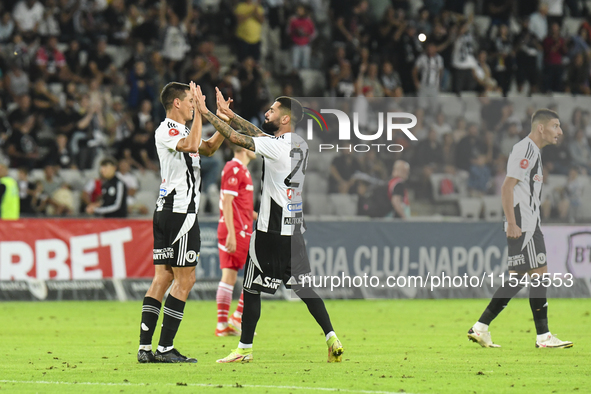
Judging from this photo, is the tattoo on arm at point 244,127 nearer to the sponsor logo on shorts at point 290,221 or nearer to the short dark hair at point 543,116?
the sponsor logo on shorts at point 290,221

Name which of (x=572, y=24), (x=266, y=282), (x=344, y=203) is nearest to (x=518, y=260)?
(x=266, y=282)

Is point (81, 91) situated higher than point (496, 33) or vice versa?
point (496, 33)

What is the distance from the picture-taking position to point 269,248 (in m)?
7.82

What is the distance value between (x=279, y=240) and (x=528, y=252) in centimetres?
293

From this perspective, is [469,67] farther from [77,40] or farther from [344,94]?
[77,40]

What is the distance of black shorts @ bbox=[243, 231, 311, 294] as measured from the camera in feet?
25.6

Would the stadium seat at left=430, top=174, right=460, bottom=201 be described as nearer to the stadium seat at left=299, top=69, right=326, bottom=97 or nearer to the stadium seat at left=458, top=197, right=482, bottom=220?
the stadium seat at left=458, top=197, right=482, bottom=220

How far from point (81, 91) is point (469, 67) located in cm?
953

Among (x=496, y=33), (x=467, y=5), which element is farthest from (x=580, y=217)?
(x=467, y=5)

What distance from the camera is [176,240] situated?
784cm

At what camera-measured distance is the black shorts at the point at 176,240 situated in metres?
7.84

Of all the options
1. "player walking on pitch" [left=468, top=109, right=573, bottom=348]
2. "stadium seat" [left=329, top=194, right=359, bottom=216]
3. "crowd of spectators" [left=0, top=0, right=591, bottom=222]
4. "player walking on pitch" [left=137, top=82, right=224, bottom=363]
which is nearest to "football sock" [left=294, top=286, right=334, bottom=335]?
"player walking on pitch" [left=137, top=82, right=224, bottom=363]

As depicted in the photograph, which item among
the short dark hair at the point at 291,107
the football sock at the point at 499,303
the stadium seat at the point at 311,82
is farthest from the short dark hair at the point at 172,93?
the stadium seat at the point at 311,82

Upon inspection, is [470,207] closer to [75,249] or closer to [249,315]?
[75,249]
